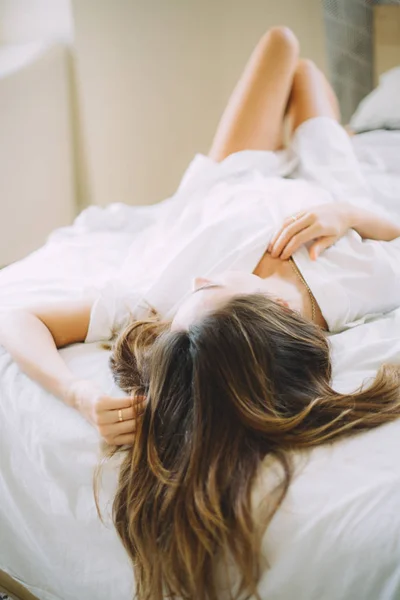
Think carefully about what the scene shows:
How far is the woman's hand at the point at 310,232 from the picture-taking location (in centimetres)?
103

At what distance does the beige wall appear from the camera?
1982 mm

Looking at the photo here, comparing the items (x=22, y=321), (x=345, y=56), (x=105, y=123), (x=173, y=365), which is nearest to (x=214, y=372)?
(x=173, y=365)

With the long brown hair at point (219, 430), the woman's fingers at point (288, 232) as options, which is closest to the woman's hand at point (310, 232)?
the woman's fingers at point (288, 232)

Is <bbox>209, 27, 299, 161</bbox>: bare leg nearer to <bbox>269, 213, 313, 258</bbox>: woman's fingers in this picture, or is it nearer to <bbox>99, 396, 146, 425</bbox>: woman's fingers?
<bbox>269, 213, 313, 258</bbox>: woman's fingers

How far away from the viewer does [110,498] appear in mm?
693

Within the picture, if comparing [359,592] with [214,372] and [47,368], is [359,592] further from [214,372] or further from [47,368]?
[47,368]

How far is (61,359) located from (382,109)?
57.3 inches

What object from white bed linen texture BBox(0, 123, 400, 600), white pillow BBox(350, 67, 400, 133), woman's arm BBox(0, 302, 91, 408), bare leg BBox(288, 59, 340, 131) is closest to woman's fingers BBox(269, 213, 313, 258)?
white bed linen texture BBox(0, 123, 400, 600)

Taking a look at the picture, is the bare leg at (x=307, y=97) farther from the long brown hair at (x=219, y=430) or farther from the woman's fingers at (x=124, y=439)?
the woman's fingers at (x=124, y=439)

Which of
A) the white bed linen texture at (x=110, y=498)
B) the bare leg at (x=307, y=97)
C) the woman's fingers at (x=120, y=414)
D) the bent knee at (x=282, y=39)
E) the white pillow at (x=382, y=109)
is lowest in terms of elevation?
the white bed linen texture at (x=110, y=498)

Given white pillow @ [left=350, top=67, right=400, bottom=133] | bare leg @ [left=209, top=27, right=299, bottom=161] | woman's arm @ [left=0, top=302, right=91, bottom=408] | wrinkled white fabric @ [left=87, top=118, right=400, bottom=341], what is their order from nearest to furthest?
woman's arm @ [left=0, top=302, right=91, bottom=408], wrinkled white fabric @ [left=87, top=118, right=400, bottom=341], bare leg @ [left=209, top=27, right=299, bottom=161], white pillow @ [left=350, top=67, right=400, bottom=133]

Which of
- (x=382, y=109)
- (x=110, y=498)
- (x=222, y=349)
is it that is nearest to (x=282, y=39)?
(x=382, y=109)

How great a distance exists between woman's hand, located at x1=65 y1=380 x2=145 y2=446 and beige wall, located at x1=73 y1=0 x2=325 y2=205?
148 cm

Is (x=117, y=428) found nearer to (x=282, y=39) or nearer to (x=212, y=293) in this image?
(x=212, y=293)
